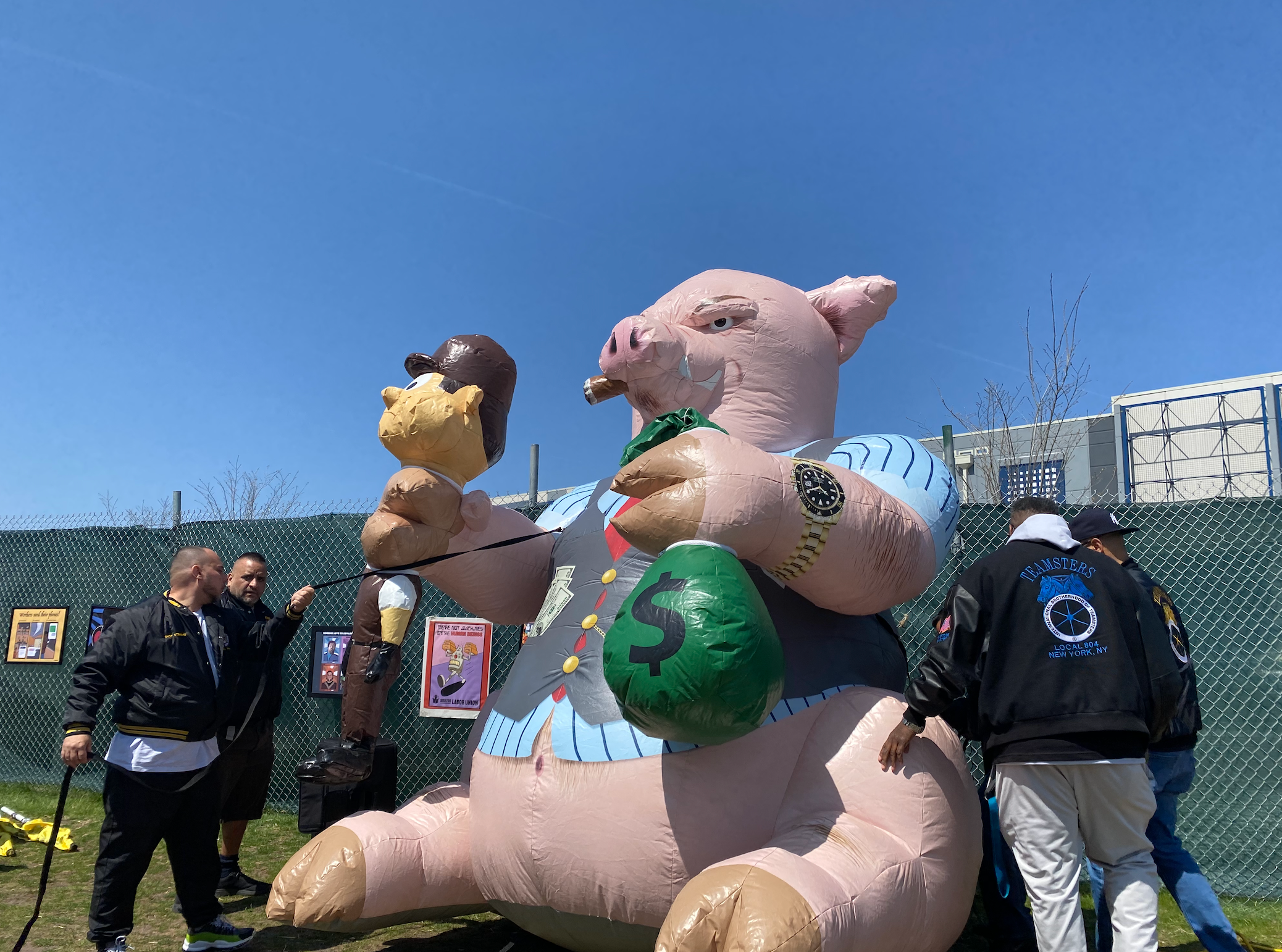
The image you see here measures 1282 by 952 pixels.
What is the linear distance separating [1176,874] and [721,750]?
1979 mm

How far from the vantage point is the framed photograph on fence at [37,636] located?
23.3 ft

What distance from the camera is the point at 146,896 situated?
442cm

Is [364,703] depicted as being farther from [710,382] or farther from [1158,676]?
[1158,676]

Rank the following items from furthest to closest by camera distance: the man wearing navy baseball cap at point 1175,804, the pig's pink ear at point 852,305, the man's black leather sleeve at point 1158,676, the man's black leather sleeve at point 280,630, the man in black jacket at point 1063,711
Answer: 1. the man's black leather sleeve at point 280,630
2. the pig's pink ear at point 852,305
3. the man wearing navy baseball cap at point 1175,804
4. the man's black leather sleeve at point 1158,676
5. the man in black jacket at point 1063,711

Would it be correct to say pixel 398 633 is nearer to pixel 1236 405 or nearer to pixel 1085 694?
pixel 1085 694

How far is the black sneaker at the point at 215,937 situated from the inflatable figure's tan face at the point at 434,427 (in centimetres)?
216

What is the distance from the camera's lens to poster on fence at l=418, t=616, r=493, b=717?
556cm

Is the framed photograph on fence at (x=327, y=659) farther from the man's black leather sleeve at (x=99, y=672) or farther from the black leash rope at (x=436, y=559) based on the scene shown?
the black leash rope at (x=436, y=559)

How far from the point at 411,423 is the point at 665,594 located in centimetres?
100

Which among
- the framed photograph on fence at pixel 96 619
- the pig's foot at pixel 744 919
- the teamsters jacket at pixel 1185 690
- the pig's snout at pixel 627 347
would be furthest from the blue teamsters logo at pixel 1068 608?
the framed photograph on fence at pixel 96 619

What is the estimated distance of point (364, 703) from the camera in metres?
3.46

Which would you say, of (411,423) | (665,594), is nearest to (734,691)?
(665,594)

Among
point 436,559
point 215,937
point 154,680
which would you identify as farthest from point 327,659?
point 436,559

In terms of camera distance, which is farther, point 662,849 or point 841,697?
point 841,697
